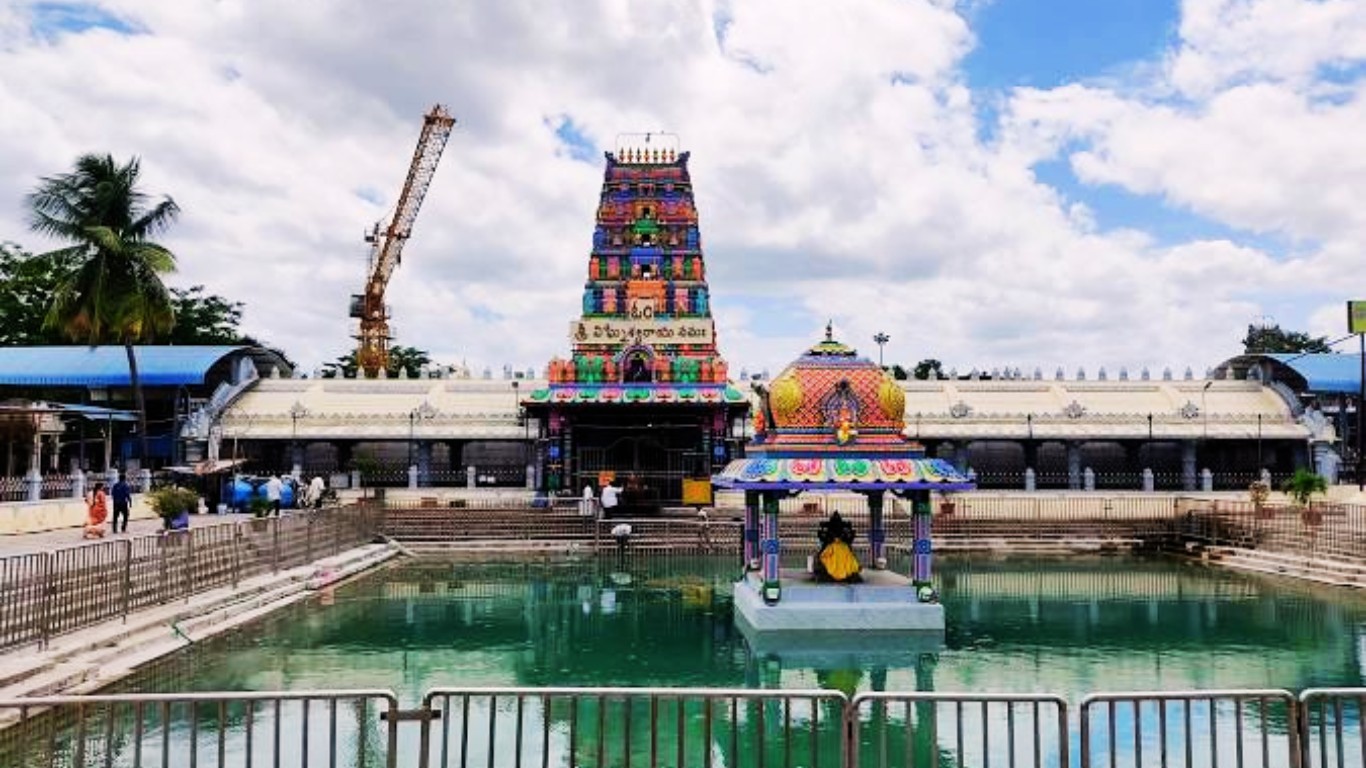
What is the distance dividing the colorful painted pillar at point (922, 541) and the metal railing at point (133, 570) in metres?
11.4

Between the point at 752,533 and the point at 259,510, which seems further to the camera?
the point at 259,510

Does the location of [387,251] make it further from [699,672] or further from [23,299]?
[699,672]

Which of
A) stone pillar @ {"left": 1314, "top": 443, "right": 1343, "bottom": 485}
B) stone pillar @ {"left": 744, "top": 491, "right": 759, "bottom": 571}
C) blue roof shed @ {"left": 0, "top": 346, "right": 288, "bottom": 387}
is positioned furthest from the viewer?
blue roof shed @ {"left": 0, "top": 346, "right": 288, "bottom": 387}

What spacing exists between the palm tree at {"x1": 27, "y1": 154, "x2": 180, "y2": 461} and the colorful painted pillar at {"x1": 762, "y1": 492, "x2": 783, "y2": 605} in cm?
2390

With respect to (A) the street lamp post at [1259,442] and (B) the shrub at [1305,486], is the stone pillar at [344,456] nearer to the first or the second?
(B) the shrub at [1305,486]

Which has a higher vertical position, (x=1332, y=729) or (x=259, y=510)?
(x=259, y=510)

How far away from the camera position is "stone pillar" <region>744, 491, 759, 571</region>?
1919cm

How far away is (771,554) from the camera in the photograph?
16.5 meters

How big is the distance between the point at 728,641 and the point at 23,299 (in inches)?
2173

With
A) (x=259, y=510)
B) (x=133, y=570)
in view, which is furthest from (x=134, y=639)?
(x=259, y=510)

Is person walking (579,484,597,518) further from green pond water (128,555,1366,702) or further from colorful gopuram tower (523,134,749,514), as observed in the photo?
green pond water (128,555,1366,702)

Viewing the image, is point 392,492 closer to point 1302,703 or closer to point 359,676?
point 359,676

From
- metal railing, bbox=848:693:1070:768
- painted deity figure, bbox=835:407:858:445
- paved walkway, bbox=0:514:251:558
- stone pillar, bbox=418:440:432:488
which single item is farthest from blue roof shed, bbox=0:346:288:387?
metal railing, bbox=848:693:1070:768

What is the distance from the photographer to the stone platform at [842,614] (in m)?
16.3
